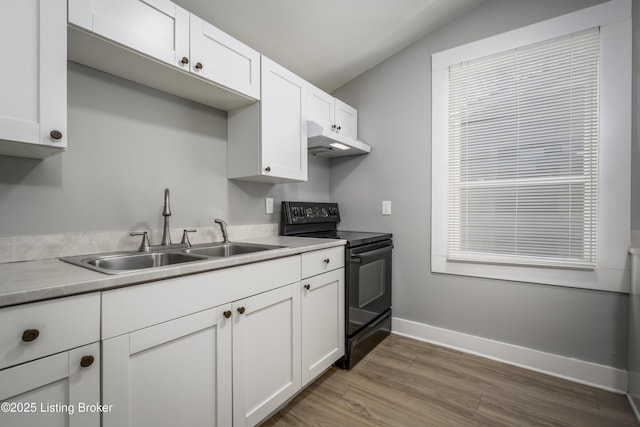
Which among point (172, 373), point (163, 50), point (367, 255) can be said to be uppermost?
point (163, 50)

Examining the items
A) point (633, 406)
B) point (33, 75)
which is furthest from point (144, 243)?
point (633, 406)

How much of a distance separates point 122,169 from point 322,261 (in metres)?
1.20

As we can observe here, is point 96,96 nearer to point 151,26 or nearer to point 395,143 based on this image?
point 151,26

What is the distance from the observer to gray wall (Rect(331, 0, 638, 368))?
187 centimetres

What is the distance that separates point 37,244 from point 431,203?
2.41m

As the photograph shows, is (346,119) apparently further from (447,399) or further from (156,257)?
(447,399)

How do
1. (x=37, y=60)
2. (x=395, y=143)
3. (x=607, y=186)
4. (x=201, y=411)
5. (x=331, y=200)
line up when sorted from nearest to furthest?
1. (x=37, y=60)
2. (x=201, y=411)
3. (x=607, y=186)
4. (x=395, y=143)
5. (x=331, y=200)

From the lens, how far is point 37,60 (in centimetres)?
97

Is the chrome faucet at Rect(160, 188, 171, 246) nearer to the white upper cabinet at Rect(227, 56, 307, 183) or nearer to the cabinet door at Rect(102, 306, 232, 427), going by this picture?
the white upper cabinet at Rect(227, 56, 307, 183)

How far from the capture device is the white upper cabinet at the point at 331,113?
2.21m

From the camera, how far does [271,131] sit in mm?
1851

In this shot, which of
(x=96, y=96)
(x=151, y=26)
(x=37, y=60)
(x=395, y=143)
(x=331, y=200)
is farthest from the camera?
(x=331, y=200)

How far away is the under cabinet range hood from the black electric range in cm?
47

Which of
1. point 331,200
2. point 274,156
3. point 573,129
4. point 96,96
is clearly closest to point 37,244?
point 96,96
